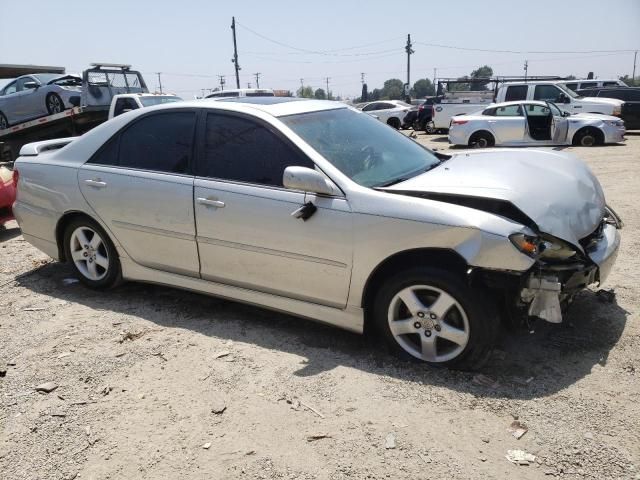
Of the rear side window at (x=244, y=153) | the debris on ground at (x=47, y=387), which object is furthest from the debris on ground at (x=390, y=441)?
the debris on ground at (x=47, y=387)

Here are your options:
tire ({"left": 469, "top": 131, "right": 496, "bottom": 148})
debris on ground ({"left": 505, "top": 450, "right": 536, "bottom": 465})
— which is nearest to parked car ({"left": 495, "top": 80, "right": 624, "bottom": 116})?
tire ({"left": 469, "top": 131, "right": 496, "bottom": 148})

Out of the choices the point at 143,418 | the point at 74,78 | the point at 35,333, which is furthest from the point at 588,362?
the point at 74,78

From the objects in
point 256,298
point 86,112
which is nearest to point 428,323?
point 256,298

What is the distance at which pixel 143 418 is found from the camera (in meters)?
2.86

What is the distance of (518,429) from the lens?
262cm

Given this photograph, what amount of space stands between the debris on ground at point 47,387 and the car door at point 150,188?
1.17 metres

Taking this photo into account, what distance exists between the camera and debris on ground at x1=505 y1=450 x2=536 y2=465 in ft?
7.88

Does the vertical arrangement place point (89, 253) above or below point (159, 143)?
below

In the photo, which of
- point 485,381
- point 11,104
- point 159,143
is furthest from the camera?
point 11,104

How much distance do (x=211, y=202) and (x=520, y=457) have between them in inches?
95.5

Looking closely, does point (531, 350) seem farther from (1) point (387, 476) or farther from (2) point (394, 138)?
(2) point (394, 138)

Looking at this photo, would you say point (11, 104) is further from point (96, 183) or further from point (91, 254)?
point (96, 183)

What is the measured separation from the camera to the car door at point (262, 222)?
327 centimetres

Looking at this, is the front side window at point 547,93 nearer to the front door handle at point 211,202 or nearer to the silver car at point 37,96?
the silver car at point 37,96
